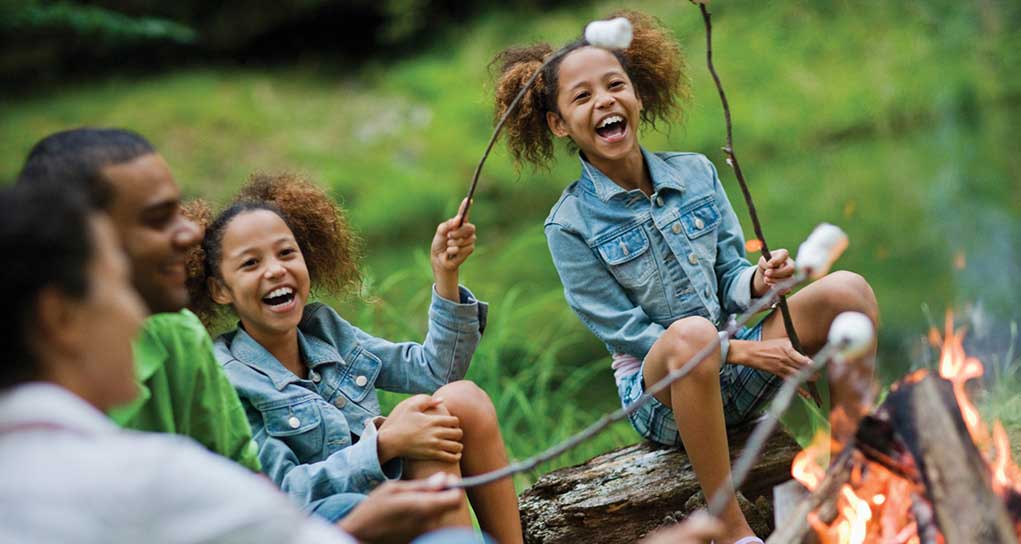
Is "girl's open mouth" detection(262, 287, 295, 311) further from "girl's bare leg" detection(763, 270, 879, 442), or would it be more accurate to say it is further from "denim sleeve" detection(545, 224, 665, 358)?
"girl's bare leg" detection(763, 270, 879, 442)

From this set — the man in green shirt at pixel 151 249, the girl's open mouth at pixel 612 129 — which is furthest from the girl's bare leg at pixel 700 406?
the man in green shirt at pixel 151 249

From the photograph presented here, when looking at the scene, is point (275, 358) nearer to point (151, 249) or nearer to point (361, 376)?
point (361, 376)

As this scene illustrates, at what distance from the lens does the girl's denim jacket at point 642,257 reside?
2512mm

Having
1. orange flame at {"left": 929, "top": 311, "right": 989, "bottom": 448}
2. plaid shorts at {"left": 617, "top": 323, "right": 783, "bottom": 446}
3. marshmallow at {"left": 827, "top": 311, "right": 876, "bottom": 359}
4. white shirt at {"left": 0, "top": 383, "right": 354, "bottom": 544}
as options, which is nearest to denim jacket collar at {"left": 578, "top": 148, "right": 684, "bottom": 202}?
plaid shorts at {"left": 617, "top": 323, "right": 783, "bottom": 446}

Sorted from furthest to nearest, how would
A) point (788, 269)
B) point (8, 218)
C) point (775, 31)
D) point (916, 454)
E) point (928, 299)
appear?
1. point (775, 31)
2. point (928, 299)
3. point (788, 269)
4. point (916, 454)
5. point (8, 218)

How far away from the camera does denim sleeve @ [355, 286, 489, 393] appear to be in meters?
2.39

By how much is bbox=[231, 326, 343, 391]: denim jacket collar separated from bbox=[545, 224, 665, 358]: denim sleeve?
525 millimetres

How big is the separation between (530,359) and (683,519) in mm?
1685

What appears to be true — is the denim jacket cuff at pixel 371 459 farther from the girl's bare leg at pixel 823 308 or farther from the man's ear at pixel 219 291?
the girl's bare leg at pixel 823 308

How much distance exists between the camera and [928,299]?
459cm

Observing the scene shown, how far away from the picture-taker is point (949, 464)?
173 cm

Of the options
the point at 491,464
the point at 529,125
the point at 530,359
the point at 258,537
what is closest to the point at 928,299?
the point at 530,359

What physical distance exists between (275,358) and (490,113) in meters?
4.24

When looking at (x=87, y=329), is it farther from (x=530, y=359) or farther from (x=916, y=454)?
(x=530, y=359)
